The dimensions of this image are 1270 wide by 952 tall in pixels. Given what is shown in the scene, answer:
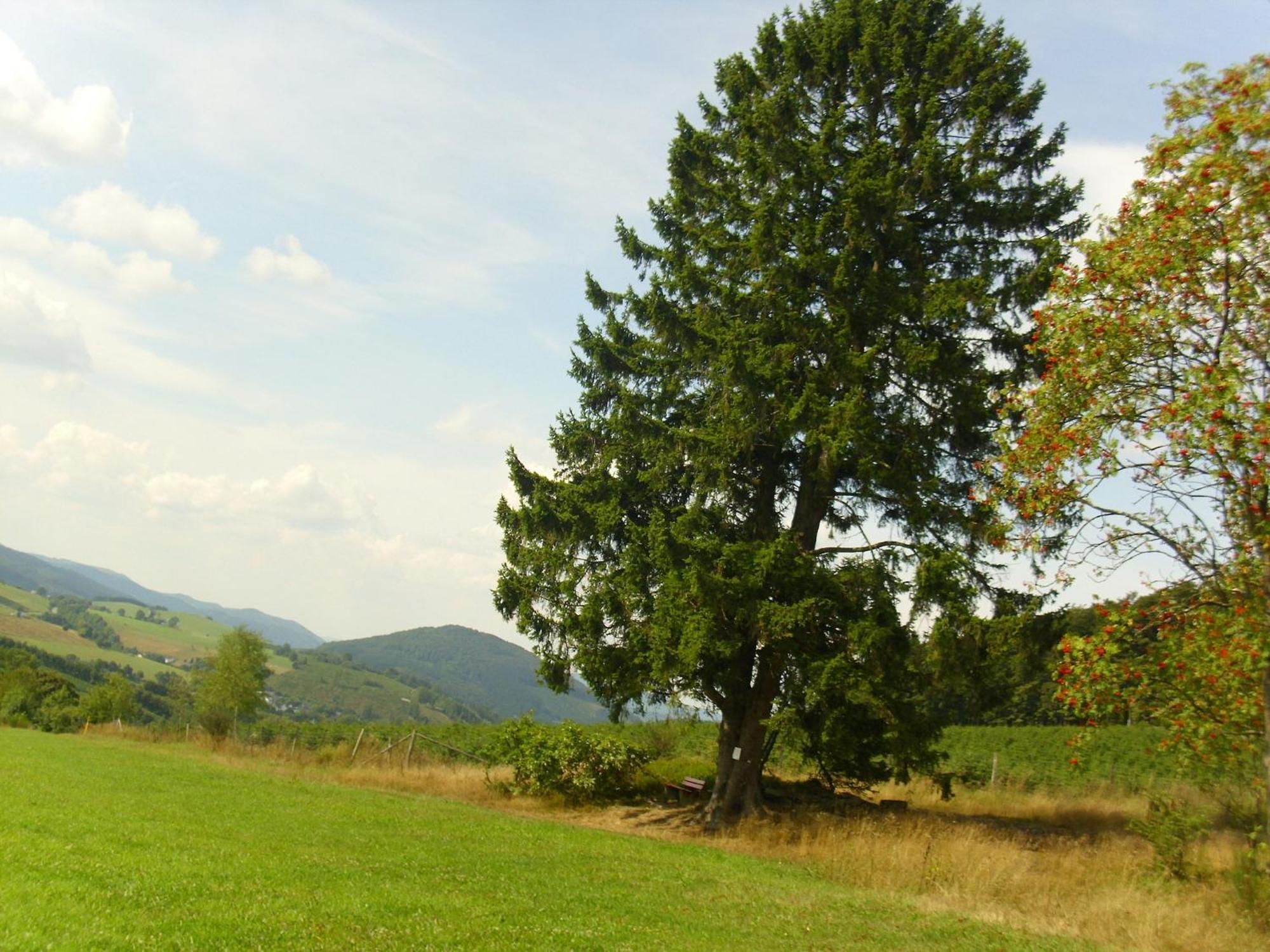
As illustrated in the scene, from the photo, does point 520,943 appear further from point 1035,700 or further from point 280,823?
point 1035,700

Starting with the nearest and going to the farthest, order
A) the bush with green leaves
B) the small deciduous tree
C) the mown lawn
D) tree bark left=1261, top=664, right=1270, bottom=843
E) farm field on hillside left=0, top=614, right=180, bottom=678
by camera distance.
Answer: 1. the mown lawn
2. tree bark left=1261, top=664, right=1270, bottom=843
3. the bush with green leaves
4. the small deciduous tree
5. farm field on hillside left=0, top=614, right=180, bottom=678

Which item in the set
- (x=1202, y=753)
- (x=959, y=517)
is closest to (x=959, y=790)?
(x=959, y=517)

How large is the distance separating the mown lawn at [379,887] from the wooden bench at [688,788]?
14.8ft

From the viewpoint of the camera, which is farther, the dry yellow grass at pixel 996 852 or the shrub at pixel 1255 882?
the dry yellow grass at pixel 996 852

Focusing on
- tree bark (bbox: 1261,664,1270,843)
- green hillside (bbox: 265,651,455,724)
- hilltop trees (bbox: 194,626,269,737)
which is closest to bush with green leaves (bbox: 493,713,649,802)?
tree bark (bbox: 1261,664,1270,843)

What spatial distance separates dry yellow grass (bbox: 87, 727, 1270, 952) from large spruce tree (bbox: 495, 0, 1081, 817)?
162 cm

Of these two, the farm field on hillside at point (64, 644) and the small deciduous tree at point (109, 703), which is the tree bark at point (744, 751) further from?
the farm field on hillside at point (64, 644)

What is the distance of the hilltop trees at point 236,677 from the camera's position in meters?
64.0

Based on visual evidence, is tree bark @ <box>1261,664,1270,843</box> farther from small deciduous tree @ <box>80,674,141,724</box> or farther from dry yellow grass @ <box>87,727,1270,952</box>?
small deciduous tree @ <box>80,674,141,724</box>

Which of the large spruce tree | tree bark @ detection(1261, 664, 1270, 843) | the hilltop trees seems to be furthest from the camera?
the hilltop trees

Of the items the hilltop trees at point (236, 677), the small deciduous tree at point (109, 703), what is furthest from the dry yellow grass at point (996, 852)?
the hilltop trees at point (236, 677)

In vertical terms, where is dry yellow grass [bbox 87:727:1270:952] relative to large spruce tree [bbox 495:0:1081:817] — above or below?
below

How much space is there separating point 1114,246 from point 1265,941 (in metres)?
7.65

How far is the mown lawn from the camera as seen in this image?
7527 millimetres
